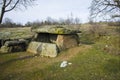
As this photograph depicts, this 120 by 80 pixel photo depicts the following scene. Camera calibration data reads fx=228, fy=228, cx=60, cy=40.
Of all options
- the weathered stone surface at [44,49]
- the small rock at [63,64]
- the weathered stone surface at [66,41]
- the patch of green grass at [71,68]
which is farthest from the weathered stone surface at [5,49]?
the small rock at [63,64]

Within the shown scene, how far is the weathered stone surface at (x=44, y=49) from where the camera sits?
1677 centimetres

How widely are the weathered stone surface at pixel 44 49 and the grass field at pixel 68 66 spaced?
1.71 feet

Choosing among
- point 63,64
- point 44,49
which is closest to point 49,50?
point 44,49

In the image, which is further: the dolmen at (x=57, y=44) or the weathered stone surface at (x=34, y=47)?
the weathered stone surface at (x=34, y=47)

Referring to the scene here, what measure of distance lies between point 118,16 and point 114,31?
18.8 ft

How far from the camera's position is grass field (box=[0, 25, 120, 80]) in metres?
11.9

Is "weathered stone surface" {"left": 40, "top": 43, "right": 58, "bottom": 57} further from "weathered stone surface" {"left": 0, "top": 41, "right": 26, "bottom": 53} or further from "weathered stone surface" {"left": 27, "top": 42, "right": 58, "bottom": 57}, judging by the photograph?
"weathered stone surface" {"left": 0, "top": 41, "right": 26, "bottom": 53}

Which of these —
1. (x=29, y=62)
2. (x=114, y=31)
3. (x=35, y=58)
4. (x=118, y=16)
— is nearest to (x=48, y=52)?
(x=35, y=58)

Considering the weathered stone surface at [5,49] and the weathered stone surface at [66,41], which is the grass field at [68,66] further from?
the weathered stone surface at [5,49]

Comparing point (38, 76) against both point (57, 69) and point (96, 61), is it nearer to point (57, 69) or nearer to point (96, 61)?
point (57, 69)

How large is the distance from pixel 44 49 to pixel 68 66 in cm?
433

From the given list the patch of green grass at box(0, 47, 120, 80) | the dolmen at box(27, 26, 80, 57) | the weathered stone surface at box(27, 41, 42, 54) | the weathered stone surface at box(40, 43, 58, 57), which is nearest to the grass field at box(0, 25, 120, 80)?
the patch of green grass at box(0, 47, 120, 80)

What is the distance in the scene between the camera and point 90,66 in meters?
13.3

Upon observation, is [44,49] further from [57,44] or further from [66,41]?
[66,41]
